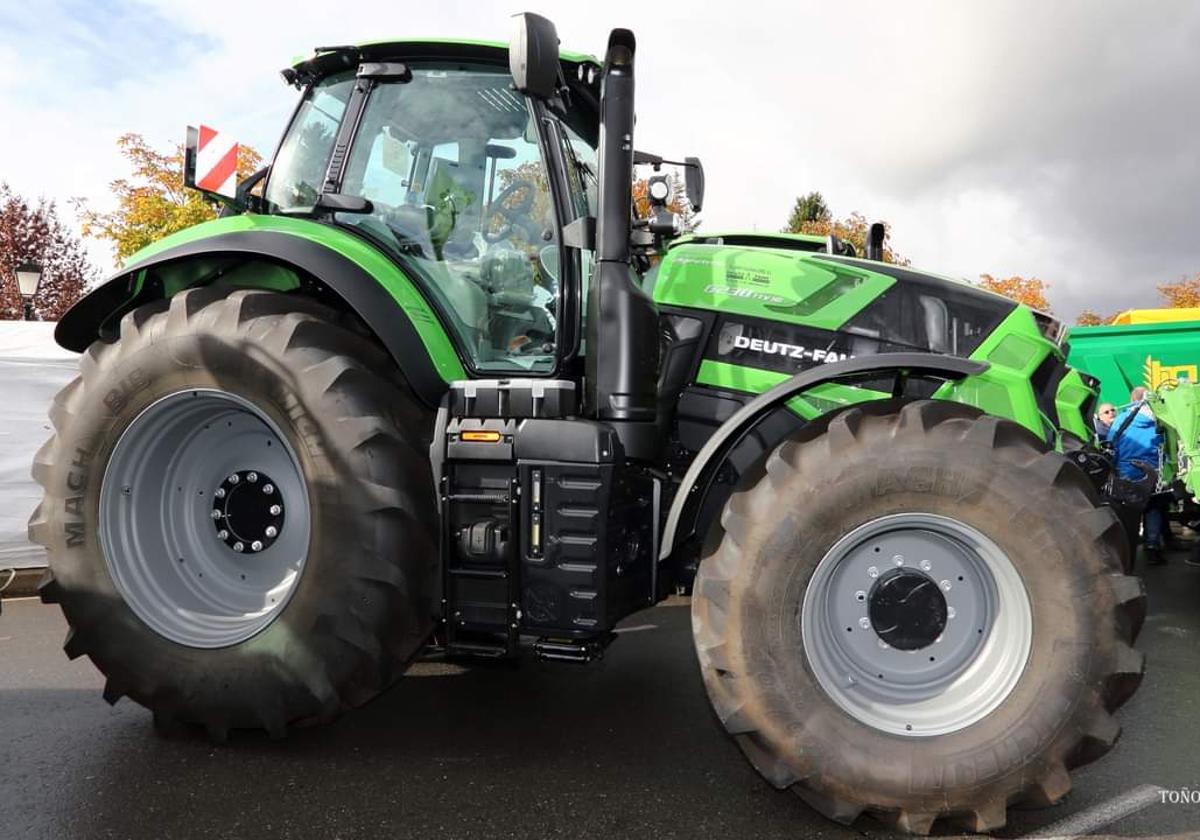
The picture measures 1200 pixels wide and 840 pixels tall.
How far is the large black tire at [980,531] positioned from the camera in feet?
8.11

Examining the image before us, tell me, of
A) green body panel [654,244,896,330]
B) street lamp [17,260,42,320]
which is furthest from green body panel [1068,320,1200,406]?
street lamp [17,260,42,320]

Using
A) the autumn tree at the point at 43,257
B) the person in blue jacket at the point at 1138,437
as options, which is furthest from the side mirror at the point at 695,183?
the autumn tree at the point at 43,257

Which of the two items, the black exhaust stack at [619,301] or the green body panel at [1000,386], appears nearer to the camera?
the black exhaust stack at [619,301]

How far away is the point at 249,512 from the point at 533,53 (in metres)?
2.05

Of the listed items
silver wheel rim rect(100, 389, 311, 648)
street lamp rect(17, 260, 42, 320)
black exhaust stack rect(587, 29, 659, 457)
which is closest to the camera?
black exhaust stack rect(587, 29, 659, 457)

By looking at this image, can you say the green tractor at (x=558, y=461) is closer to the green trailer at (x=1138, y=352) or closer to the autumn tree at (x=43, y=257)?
the green trailer at (x=1138, y=352)

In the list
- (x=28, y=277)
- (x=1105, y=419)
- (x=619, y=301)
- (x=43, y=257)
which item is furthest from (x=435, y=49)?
(x=43, y=257)

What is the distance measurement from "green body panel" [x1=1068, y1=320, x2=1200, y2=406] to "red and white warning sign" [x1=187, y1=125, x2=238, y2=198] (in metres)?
10.1

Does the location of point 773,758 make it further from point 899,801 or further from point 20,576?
point 20,576

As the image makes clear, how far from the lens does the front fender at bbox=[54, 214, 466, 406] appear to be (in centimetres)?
312

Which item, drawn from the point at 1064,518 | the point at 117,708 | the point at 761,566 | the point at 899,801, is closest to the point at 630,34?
the point at 761,566

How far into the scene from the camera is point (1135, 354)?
10453mm

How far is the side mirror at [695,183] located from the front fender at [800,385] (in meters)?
1.15

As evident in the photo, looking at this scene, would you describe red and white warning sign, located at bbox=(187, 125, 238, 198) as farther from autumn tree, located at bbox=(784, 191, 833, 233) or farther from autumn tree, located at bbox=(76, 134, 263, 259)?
autumn tree, located at bbox=(784, 191, 833, 233)
